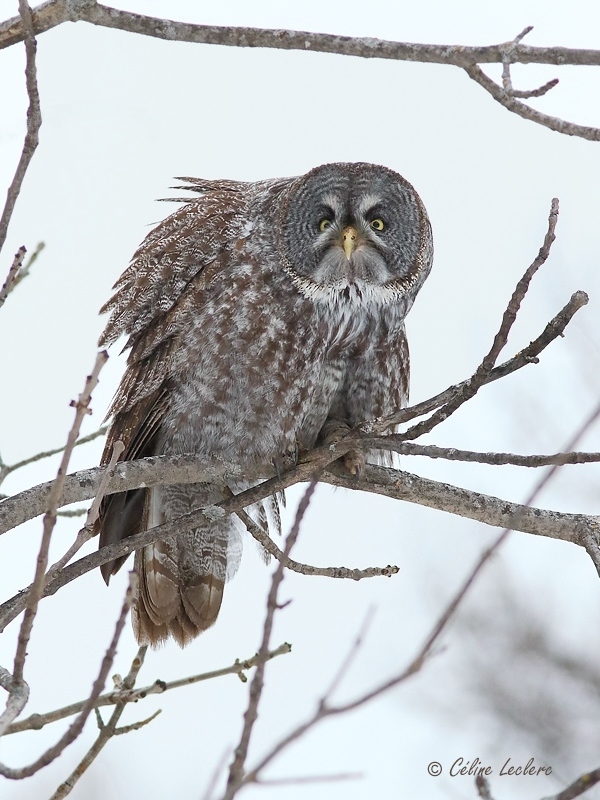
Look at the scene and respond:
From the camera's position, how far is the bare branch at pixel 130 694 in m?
2.68

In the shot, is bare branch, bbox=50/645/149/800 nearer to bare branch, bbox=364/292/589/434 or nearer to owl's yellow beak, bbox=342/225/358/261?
bare branch, bbox=364/292/589/434

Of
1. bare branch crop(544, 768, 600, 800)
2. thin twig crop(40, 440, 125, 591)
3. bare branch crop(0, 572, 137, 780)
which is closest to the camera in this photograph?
bare branch crop(544, 768, 600, 800)

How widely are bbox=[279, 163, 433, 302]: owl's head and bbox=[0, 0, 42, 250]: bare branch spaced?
2097mm

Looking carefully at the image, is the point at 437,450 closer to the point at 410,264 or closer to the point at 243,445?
the point at 243,445

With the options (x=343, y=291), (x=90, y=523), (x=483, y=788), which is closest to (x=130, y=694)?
(x=90, y=523)

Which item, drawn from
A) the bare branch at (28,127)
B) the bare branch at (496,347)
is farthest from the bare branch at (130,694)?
the bare branch at (28,127)

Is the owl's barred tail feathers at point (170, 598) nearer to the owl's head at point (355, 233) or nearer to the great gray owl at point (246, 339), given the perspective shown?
the great gray owl at point (246, 339)

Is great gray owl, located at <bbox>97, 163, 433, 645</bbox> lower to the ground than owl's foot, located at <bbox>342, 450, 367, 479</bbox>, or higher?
higher

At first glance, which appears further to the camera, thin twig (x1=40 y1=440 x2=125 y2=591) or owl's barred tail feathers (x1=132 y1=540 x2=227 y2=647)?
owl's barred tail feathers (x1=132 y1=540 x2=227 y2=647)

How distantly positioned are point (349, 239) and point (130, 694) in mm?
2534

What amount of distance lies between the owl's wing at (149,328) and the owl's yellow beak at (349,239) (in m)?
0.47

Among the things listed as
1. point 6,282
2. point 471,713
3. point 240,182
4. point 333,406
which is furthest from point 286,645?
point 471,713

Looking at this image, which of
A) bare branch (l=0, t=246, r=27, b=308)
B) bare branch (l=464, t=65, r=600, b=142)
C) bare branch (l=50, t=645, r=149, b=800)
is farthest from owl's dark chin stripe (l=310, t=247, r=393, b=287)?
bare branch (l=50, t=645, r=149, b=800)

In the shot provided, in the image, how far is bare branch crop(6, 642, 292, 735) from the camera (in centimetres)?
268
